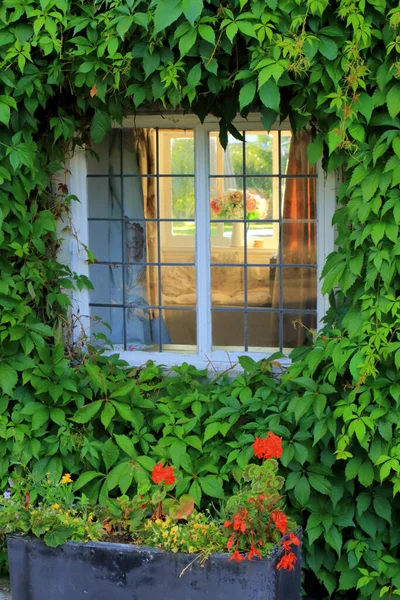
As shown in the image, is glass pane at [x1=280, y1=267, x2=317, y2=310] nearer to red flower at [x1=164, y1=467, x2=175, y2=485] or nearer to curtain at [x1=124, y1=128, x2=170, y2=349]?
curtain at [x1=124, y1=128, x2=170, y2=349]

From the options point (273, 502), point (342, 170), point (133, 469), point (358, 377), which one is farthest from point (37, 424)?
point (342, 170)

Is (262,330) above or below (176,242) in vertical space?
below

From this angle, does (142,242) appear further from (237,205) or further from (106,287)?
(237,205)

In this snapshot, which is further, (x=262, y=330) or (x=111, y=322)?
(x=111, y=322)

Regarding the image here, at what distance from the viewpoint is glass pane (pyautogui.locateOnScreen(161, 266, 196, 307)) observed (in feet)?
15.7

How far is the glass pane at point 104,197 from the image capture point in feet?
15.8

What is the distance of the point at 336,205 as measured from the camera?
4.32 m

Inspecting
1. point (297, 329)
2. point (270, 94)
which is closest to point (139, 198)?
point (297, 329)

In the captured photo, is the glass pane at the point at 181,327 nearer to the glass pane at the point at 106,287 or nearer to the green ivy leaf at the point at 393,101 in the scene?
the glass pane at the point at 106,287

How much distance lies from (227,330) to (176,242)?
0.57 metres

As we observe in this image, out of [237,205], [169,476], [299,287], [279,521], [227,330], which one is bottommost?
[279,521]

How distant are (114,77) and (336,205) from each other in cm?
126

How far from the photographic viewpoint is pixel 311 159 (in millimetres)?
3938

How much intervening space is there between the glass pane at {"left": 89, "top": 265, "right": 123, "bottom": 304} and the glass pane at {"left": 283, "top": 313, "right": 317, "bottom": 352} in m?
0.96
